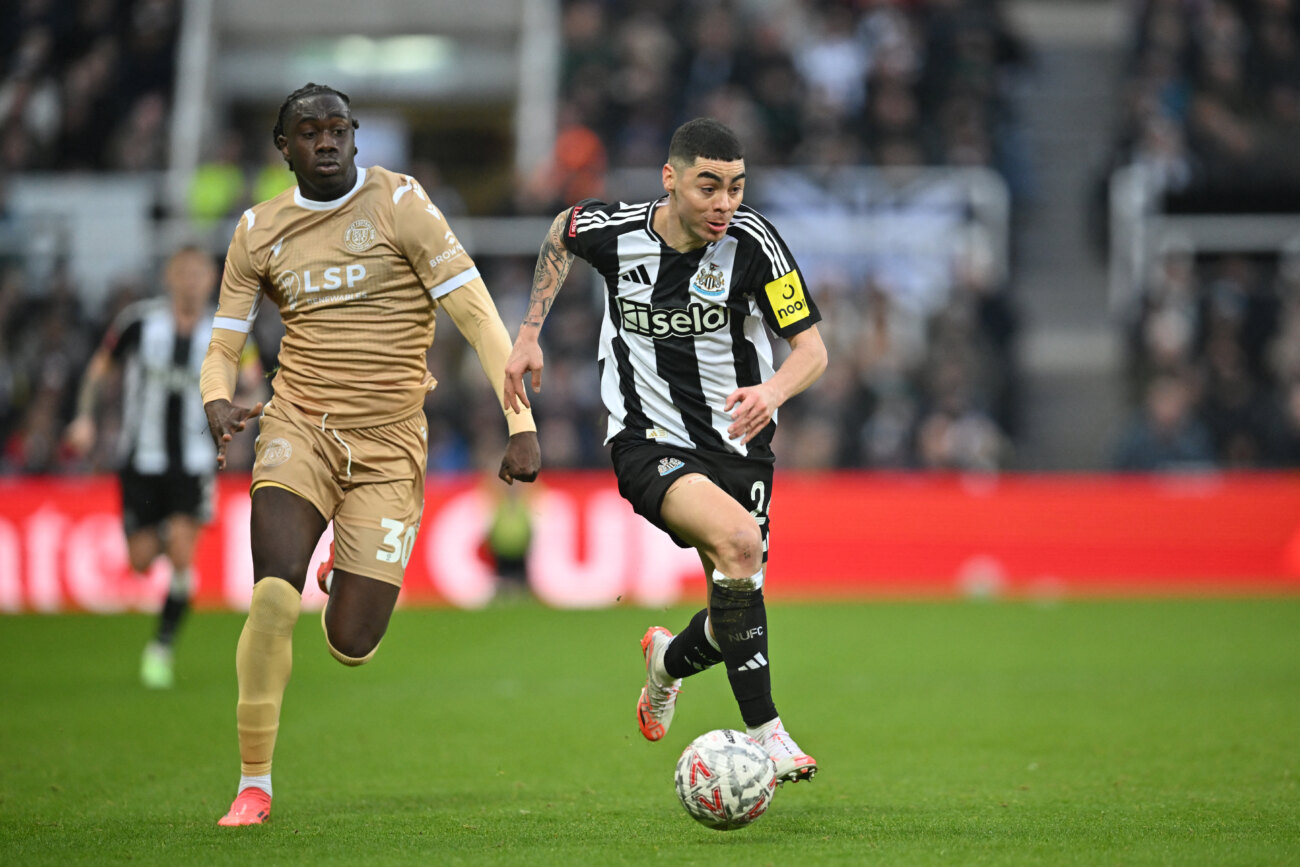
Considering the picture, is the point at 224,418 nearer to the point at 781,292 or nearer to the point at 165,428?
the point at 781,292

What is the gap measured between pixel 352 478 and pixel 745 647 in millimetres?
1635

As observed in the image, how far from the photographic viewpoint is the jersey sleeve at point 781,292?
6.00 metres

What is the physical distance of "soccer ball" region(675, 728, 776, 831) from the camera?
5336 millimetres

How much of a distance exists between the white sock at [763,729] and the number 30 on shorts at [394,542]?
1452mm

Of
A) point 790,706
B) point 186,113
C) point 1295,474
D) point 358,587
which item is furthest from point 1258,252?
point 358,587

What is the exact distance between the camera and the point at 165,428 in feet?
Answer: 34.1

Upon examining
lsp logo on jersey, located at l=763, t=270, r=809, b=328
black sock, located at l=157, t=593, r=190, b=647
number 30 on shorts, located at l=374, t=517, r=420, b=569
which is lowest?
black sock, located at l=157, t=593, r=190, b=647

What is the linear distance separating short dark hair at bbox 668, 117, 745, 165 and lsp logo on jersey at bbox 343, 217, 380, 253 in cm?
118

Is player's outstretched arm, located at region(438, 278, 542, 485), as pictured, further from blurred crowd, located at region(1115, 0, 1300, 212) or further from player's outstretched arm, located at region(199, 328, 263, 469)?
blurred crowd, located at region(1115, 0, 1300, 212)

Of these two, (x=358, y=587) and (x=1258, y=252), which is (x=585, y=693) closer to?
(x=358, y=587)

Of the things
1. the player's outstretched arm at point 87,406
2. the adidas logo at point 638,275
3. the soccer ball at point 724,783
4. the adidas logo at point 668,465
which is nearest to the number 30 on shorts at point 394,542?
the adidas logo at point 668,465

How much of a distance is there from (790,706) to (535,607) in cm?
663

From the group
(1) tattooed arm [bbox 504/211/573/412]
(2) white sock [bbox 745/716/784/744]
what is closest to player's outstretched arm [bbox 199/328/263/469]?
(1) tattooed arm [bbox 504/211/573/412]

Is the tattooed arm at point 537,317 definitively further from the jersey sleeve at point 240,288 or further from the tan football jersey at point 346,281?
the jersey sleeve at point 240,288
